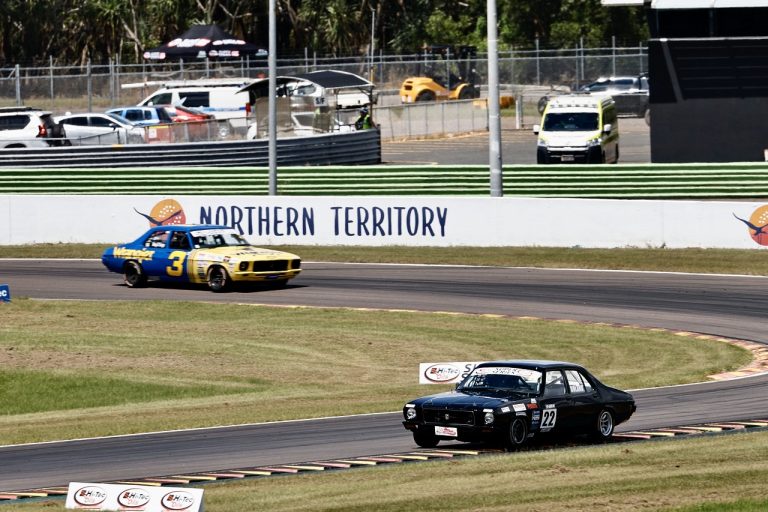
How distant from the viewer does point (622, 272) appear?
28672 millimetres

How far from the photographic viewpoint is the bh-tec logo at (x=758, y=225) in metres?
29.7

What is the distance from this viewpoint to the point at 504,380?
14.0 metres

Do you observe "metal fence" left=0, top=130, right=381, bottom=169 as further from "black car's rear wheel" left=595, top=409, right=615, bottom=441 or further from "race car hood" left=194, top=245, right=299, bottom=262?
"black car's rear wheel" left=595, top=409, right=615, bottom=441

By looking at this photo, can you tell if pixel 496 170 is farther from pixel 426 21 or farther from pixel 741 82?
pixel 426 21

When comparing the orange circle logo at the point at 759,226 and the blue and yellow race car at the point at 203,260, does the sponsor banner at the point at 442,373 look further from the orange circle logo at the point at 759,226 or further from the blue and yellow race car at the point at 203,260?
the orange circle logo at the point at 759,226

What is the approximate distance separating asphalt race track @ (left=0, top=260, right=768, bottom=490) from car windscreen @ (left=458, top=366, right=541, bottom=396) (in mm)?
925

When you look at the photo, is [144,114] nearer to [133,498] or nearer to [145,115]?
[145,115]

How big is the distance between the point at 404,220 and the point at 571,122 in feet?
38.6

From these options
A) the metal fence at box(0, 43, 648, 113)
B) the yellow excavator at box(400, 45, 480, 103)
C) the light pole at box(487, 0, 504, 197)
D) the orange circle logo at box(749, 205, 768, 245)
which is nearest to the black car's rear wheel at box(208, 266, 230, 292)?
the light pole at box(487, 0, 504, 197)

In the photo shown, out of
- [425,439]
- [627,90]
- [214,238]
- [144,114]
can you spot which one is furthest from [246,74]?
[425,439]

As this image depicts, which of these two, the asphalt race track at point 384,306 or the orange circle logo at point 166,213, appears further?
the orange circle logo at point 166,213

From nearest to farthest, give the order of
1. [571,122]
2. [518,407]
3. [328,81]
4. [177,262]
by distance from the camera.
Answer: [518,407] < [177,262] < [571,122] < [328,81]

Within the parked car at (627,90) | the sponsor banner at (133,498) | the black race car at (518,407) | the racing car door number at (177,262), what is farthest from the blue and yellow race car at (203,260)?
the parked car at (627,90)

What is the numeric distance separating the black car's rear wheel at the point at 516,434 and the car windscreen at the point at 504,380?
13.7 inches
